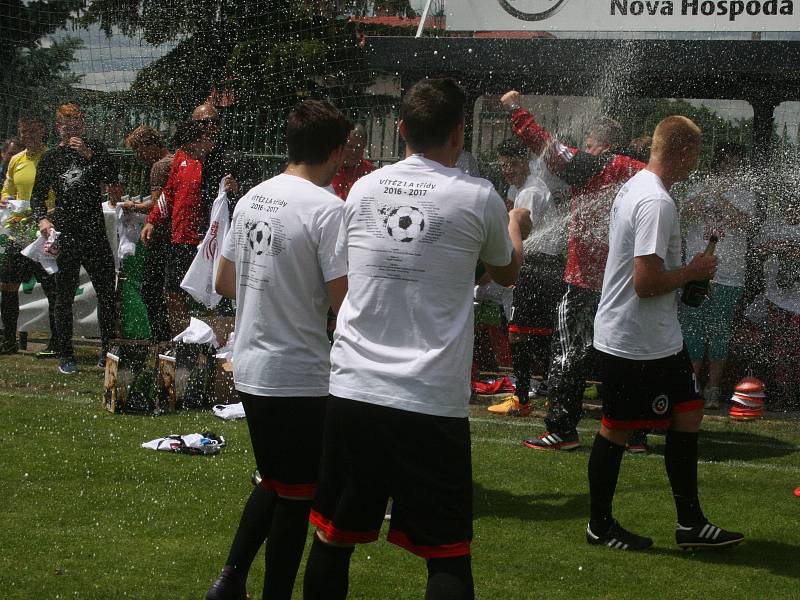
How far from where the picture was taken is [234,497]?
229 inches

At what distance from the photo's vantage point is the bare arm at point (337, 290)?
12.7 feet

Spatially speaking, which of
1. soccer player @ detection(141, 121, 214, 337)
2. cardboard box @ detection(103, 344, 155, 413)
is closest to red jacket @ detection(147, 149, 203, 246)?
soccer player @ detection(141, 121, 214, 337)

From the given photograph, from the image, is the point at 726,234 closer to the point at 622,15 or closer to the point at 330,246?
the point at 622,15

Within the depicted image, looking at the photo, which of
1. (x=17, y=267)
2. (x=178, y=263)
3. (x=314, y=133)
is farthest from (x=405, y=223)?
(x=17, y=267)

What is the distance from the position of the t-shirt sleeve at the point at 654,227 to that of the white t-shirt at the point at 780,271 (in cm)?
471

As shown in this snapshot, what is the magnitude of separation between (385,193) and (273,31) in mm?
7872

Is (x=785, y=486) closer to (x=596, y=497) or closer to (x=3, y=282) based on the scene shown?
(x=596, y=497)

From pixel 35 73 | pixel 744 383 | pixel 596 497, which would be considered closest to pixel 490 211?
pixel 596 497

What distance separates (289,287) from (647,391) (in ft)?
6.29

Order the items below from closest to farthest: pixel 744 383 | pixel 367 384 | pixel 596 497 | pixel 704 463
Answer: pixel 367 384 → pixel 596 497 → pixel 704 463 → pixel 744 383

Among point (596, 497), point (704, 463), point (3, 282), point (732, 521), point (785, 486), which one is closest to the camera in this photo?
point (596, 497)

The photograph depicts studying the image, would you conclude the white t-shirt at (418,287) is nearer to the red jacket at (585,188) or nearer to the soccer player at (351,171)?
the soccer player at (351,171)

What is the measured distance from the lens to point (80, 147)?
985cm

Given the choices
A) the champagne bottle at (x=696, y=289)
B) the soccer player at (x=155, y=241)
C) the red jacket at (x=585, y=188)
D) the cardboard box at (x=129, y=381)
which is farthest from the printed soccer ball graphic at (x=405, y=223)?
the soccer player at (x=155, y=241)
